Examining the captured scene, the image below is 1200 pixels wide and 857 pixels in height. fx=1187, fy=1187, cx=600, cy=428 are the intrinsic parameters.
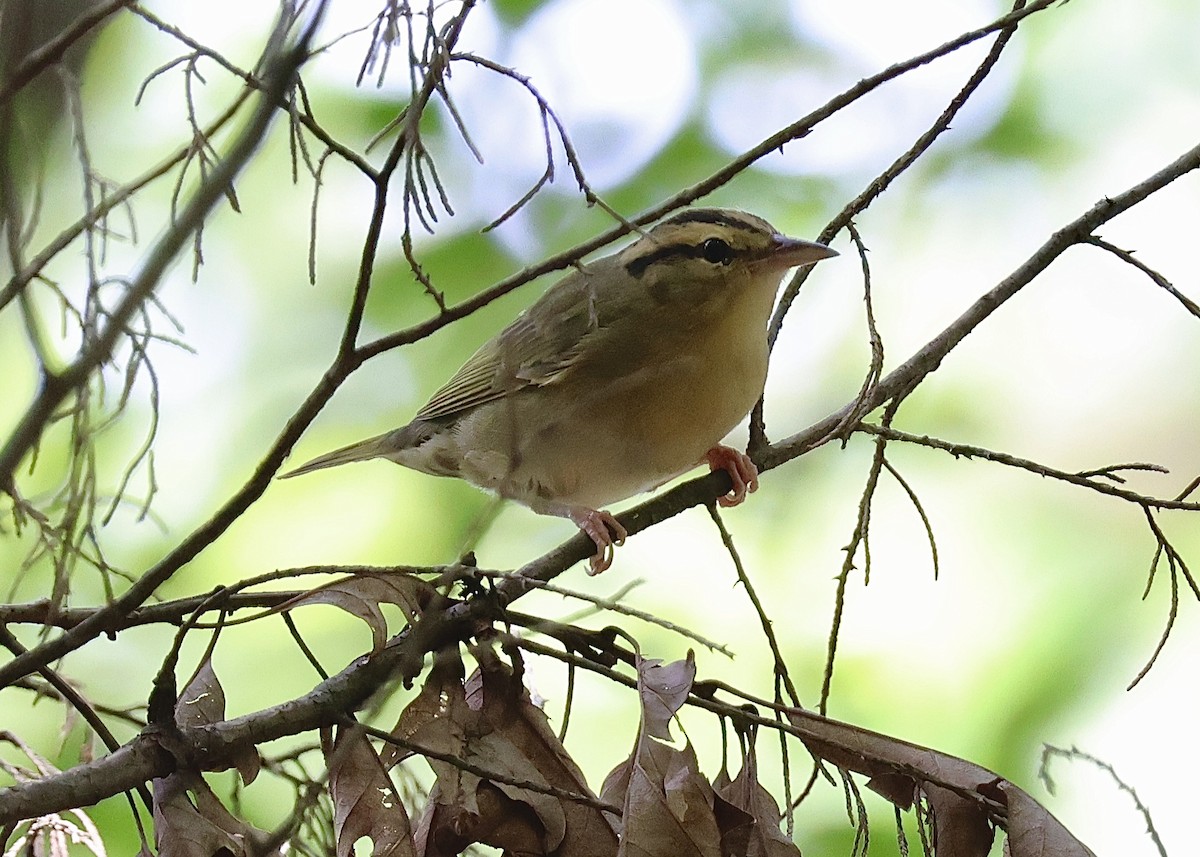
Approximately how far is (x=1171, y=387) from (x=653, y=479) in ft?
7.94

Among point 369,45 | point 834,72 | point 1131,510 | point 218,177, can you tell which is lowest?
point 218,177

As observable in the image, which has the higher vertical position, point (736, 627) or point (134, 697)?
point (736, 627)

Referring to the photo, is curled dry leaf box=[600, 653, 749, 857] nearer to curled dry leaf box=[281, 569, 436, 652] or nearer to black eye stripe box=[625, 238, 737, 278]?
curled dry leaf box=[281, 569, 436, 652]

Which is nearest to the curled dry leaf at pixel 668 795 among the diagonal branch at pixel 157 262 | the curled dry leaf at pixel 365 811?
the curled dry leaf at pixel 365 811

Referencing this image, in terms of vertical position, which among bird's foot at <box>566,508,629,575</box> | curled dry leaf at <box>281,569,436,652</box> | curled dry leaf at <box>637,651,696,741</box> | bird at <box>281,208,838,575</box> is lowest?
curled dry leaf at <box>637,651,696,741</box>

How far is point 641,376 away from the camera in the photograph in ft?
8.71

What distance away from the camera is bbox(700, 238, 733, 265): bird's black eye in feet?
9.04

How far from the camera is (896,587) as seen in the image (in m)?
3.81

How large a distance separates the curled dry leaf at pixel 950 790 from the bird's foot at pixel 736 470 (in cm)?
61

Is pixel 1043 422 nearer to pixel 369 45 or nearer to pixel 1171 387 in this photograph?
pixel 1171 387

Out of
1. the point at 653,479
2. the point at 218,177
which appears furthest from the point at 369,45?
the point at 653,479

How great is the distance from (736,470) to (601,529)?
0.36m

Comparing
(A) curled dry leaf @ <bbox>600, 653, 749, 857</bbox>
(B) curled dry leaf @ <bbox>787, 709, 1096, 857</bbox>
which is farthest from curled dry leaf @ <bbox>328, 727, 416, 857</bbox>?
(B) curled dry leaf @ <bbox>787, 709, 1096, 857</bbox>

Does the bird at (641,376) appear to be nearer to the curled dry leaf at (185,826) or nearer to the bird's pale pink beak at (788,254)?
the bird's pale pink beak at (788,254)
